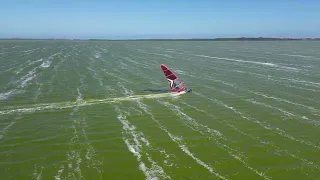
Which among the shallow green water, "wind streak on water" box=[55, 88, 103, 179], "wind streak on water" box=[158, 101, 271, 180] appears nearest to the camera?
"wind streak on water" box=[55, 88, 103, 179]

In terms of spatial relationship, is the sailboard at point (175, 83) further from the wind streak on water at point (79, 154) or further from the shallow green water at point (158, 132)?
the wind streak on water at point (79, 154)

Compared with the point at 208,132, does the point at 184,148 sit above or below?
above

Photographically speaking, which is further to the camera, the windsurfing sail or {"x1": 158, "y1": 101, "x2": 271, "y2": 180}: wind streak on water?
the windsurfing sail

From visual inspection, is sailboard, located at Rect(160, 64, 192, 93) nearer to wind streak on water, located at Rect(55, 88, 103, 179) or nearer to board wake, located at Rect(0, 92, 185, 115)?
board wake, located at Rect(0, 92, 185, 115)

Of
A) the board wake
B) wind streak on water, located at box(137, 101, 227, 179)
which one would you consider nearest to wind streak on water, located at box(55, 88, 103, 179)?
wind streak on water, located at box(137, 101, 227, 179)

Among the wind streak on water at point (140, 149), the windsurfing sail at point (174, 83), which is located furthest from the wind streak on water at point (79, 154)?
the windsurfing sail at point (174, 83)

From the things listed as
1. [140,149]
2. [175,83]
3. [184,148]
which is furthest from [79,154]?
[175,83]

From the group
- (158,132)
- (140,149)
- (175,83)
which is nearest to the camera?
(140,149)

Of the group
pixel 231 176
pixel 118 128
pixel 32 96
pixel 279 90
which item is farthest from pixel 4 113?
pixel 279 90

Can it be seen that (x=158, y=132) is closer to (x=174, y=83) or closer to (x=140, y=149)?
(x=140, y=149)

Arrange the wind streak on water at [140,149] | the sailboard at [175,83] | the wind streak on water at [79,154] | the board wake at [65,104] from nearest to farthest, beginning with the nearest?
the wind streak on water at [140,149] → the wind streak on water at [79,154] → the board wake at [65,104] → the sailboard at [175,83]

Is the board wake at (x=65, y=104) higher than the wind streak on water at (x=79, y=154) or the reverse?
the reverse
